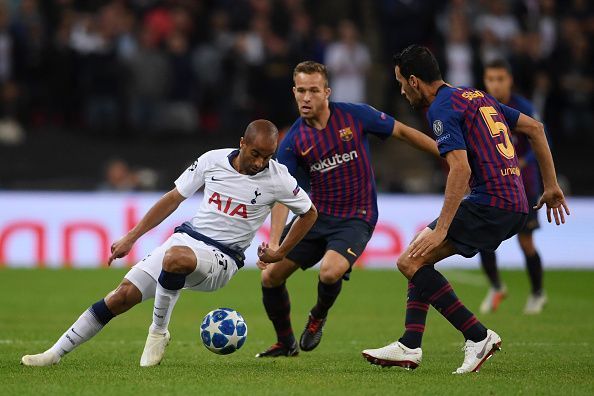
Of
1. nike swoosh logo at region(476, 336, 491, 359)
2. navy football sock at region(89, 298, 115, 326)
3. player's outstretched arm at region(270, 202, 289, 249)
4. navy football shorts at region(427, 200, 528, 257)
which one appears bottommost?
nike swoosh logo at region(476, 336, 491, 359)

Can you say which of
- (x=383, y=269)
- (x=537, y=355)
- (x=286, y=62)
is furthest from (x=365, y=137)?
(x=286, y=62)

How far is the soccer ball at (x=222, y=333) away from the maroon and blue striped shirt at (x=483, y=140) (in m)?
1.82

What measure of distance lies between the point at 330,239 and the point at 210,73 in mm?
10297

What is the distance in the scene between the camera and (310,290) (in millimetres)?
14273

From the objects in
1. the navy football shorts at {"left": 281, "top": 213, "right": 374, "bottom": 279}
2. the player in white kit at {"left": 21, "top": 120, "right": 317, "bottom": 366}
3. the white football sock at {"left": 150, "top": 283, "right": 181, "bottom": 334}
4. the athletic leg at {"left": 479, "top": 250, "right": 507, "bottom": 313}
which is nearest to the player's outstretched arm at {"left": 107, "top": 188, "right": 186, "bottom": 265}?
the player in white kit at {"left": 21, "top": 120, "right": 317, "bottom": 366}

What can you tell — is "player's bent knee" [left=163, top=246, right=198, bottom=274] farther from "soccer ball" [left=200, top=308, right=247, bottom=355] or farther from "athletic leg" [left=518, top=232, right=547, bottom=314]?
"athletic leg" [left=518, top=232, right=547, bottom=314]

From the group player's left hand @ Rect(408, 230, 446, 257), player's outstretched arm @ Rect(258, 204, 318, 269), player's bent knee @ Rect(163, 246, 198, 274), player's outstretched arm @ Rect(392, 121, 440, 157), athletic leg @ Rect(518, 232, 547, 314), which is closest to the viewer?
player's left hand @ Rect(408, 230, 446, 257)

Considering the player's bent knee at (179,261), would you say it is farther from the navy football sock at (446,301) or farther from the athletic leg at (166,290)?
the navy football sock at (446,301)

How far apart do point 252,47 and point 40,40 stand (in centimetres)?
346

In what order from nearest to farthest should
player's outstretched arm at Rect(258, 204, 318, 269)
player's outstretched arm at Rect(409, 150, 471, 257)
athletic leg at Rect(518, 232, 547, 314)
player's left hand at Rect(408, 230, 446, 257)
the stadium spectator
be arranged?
player's outstretched arm at Rect(409, 150, 471, 257), player's left hand at Rect(408, 230, 446, 257), player's outstretched arm at Rect(258, 204, 318, 269), athletic leg at Rect(518, 232, 547, 314), the stadium spectator

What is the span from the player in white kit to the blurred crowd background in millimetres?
10046

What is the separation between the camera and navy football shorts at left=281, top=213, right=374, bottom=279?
27.9 feet

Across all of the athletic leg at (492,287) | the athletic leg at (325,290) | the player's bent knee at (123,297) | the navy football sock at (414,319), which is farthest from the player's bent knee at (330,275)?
the athletic leg at (492,287)

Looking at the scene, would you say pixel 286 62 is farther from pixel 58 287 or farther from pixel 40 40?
pixel 58 287
